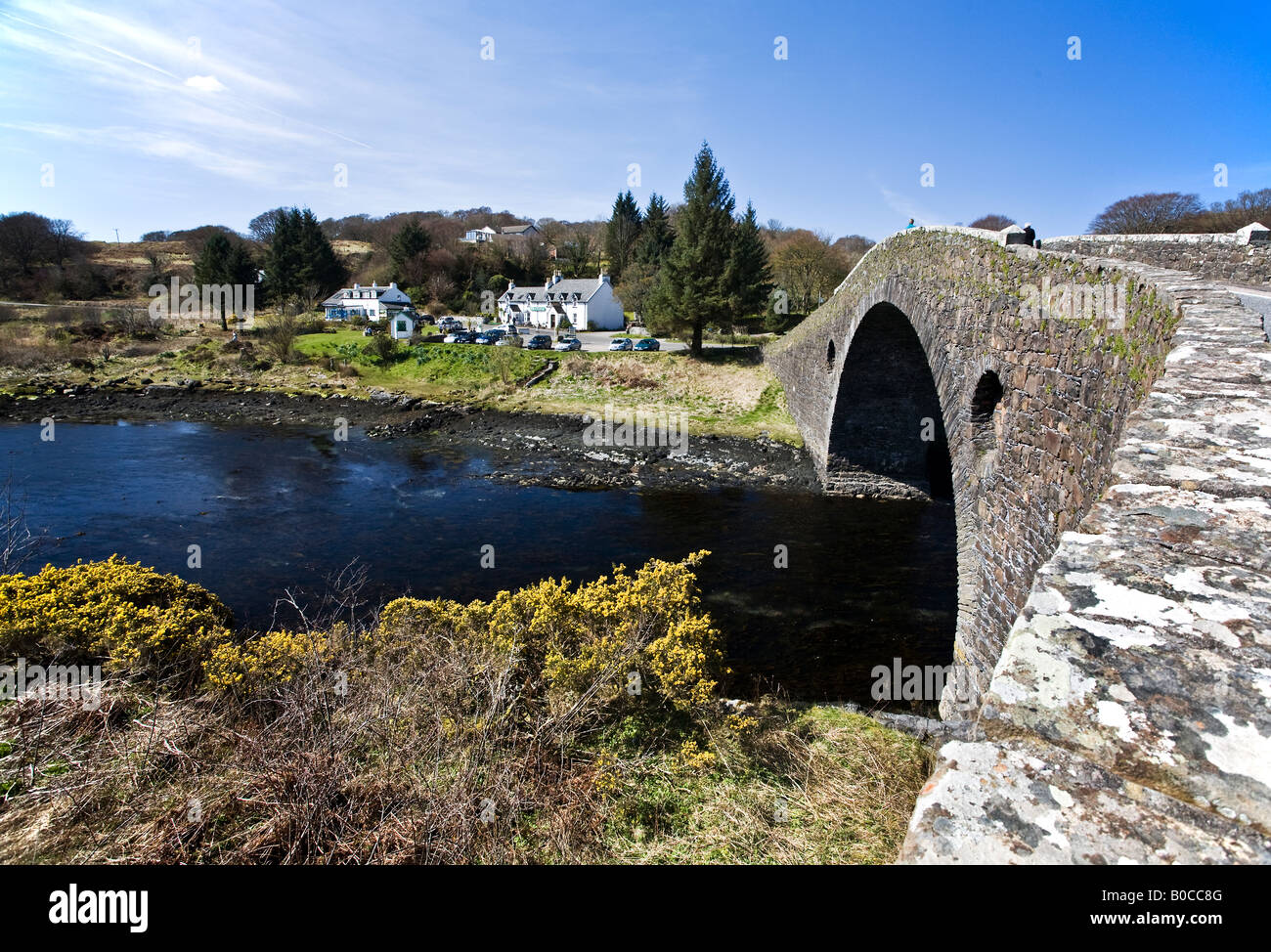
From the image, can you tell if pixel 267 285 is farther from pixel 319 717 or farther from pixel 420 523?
pixel 319 717

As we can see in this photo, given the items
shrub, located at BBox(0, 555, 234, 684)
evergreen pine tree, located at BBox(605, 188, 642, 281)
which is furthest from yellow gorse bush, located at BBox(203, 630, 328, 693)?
evergreen pine tree, located at BBox(605, 188, 642, 281)

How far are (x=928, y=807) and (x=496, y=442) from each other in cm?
3000

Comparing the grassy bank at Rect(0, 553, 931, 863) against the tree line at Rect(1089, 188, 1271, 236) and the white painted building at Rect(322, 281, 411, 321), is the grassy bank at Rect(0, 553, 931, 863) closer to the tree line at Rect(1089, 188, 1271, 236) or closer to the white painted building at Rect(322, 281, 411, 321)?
the tree line at Rect(1089, 188, 1271, 236)

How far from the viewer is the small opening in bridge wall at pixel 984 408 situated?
390 inches

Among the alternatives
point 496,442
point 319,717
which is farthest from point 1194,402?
point 496,442

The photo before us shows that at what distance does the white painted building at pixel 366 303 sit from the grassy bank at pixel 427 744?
56.2m

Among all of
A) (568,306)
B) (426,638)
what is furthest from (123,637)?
(568,306)

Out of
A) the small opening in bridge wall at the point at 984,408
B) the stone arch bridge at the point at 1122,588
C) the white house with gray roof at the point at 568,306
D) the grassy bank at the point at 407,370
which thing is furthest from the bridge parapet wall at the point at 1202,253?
the white house with gray roof at the point at 568,306

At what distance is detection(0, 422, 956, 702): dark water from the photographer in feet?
44.7

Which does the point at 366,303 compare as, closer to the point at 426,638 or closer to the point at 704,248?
the point at 704,248

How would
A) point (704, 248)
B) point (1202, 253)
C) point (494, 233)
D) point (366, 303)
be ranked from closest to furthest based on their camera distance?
point (1202, 253)
point (704, 248)
point (366, 303)
point (494, 233)

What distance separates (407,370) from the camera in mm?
43531

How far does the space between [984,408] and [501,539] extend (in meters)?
12.9
